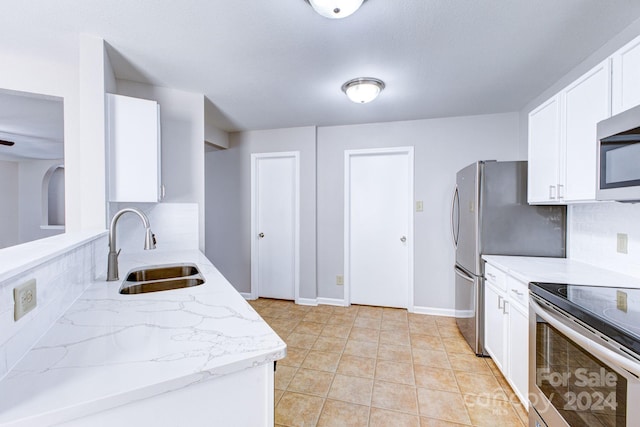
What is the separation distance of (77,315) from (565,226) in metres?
3.09

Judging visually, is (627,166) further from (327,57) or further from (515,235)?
(327,57)

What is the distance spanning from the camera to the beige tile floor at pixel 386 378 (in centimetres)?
173

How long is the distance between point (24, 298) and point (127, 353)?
34 cm

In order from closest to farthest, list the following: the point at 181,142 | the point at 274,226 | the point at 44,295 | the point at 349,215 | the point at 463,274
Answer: the point at 44,295 → the point at 181,142 → the point at 463,274 → the point at 349,215 → the point at 274,226

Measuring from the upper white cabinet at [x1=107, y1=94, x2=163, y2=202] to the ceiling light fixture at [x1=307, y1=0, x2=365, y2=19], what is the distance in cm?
135

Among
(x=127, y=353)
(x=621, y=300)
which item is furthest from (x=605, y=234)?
(x=127, y=353)

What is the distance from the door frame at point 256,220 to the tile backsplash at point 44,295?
2.44 metres

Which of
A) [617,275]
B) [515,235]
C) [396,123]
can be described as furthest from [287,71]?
[617,275]

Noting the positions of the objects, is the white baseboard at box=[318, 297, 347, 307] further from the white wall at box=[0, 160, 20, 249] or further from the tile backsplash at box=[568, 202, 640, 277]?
the white wall at box=[0, 160, 20, 249]

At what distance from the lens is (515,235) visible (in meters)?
2.29

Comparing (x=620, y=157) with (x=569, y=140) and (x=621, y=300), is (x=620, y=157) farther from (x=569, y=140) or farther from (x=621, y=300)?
(x=621, y=300)

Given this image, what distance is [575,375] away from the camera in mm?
1170

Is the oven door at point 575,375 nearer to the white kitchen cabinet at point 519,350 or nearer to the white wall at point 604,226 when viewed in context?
the white kitchen cabinet at point 519,350

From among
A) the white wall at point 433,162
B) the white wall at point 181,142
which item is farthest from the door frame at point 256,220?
the white wall at point 181,142
